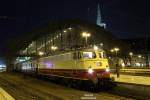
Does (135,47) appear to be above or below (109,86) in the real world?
above

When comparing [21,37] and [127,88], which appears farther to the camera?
[21,37]

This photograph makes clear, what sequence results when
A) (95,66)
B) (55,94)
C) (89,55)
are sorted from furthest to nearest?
(89,55) → (95,66) → (55,94)

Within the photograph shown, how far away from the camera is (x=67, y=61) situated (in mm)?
32031

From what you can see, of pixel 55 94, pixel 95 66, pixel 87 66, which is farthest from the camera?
pixel 95 66

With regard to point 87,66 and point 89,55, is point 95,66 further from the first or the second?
point 89,55

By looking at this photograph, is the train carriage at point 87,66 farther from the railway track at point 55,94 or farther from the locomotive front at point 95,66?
the railway track at point 55,94

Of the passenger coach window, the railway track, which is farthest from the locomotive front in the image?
the railway track

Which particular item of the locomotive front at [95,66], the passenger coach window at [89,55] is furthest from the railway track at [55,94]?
the passenger coach window at [89,55]

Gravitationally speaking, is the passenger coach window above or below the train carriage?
above

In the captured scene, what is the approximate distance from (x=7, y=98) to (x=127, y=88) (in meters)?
15.2

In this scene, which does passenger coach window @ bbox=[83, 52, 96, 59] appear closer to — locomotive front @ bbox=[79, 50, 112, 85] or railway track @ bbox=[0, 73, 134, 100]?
locomotive front @ bbox=[79, 50, 112, 85]

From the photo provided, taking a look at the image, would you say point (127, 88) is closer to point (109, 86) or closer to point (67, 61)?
point (109, 86)

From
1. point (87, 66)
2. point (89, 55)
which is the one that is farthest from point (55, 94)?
point (89, 55)

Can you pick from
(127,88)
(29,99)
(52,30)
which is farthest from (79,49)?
(52,30)
